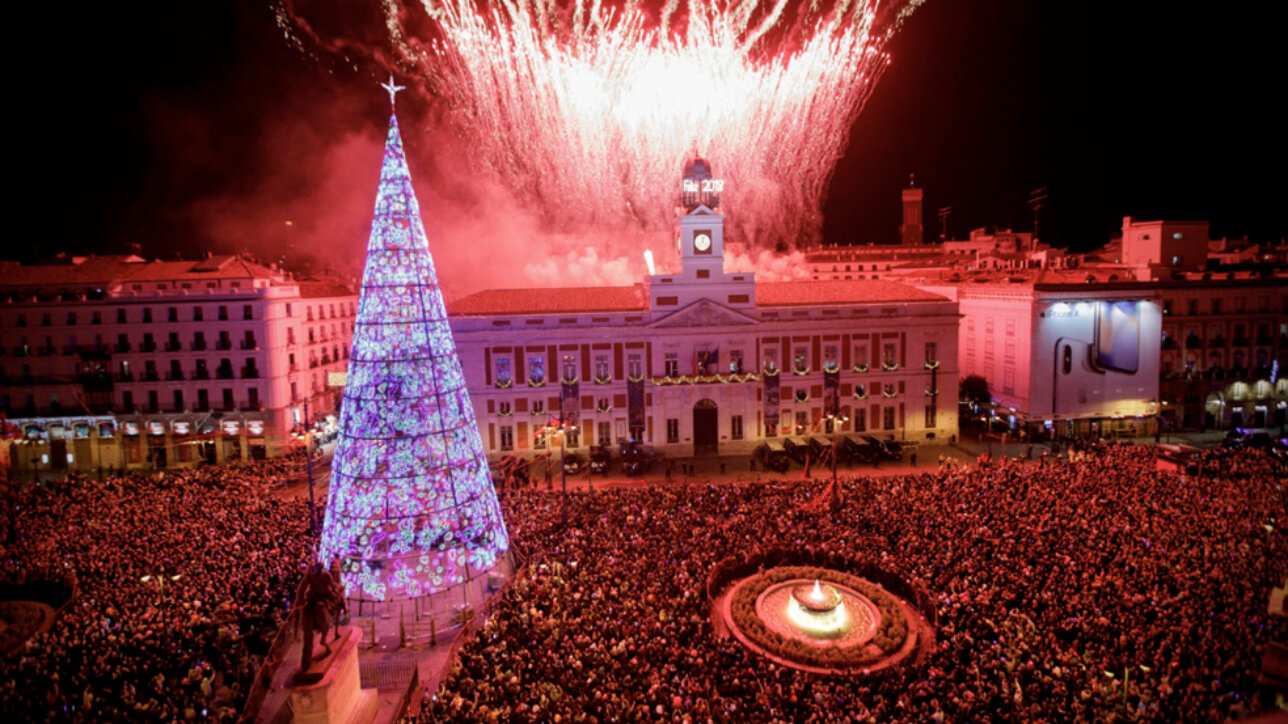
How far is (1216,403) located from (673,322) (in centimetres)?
3755

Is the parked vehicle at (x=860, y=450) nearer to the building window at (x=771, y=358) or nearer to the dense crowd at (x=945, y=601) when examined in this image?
the building window at (x=771, y=358)

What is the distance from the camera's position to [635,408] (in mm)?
43188

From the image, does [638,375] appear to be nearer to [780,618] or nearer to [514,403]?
[514,403]

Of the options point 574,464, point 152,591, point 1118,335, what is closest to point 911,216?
point 1118,335

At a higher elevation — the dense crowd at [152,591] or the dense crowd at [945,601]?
the dense crowd at [152,591]

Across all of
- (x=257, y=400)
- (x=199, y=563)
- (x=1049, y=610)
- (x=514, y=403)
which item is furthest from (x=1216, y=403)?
(x=257, y=400)

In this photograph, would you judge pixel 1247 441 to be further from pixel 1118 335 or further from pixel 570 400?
pixel 570 400

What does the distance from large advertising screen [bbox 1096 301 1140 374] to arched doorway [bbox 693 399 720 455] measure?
A: 2546 centimetres

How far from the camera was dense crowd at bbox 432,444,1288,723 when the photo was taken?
46.8 ft

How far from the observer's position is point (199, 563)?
2106 cm

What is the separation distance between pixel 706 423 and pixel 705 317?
6848mm

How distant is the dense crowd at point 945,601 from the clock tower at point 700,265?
18058 millimetres

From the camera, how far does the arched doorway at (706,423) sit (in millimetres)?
43594

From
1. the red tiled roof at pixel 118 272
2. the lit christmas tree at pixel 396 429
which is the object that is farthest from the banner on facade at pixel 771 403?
the red tiled roof at pixel 118 272
